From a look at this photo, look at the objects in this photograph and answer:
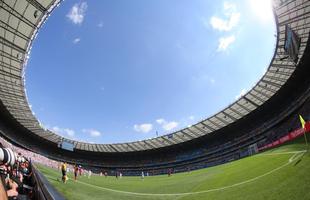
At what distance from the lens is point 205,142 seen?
227ft

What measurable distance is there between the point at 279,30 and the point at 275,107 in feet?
62.2

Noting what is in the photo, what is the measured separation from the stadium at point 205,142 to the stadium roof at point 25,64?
4.2 inches

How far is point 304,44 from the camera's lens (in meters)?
39.0

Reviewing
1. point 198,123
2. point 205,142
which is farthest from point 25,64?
point 205,142

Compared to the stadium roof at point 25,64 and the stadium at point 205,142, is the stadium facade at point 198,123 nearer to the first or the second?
the stadium roof at point 25,64

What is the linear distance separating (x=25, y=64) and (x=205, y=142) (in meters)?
43.6

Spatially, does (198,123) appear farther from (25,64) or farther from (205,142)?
(25,64)

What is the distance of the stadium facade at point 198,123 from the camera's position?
109ft

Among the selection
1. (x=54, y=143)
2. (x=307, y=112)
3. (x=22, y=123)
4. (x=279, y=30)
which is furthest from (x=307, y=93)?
(x=54, y=143)

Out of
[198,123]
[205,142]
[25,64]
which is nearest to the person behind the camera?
[25,64]

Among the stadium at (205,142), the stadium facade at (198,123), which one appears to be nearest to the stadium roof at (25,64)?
A: the stadium facade at (198,123)

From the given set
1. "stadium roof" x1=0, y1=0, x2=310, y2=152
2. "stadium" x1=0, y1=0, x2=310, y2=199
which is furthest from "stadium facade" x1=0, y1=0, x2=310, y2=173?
"stadium" x1=0, y1=0, x2=310, y2=199

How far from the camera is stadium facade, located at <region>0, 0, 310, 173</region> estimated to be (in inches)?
1303

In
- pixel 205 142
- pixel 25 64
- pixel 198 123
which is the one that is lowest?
pixel 205 142
